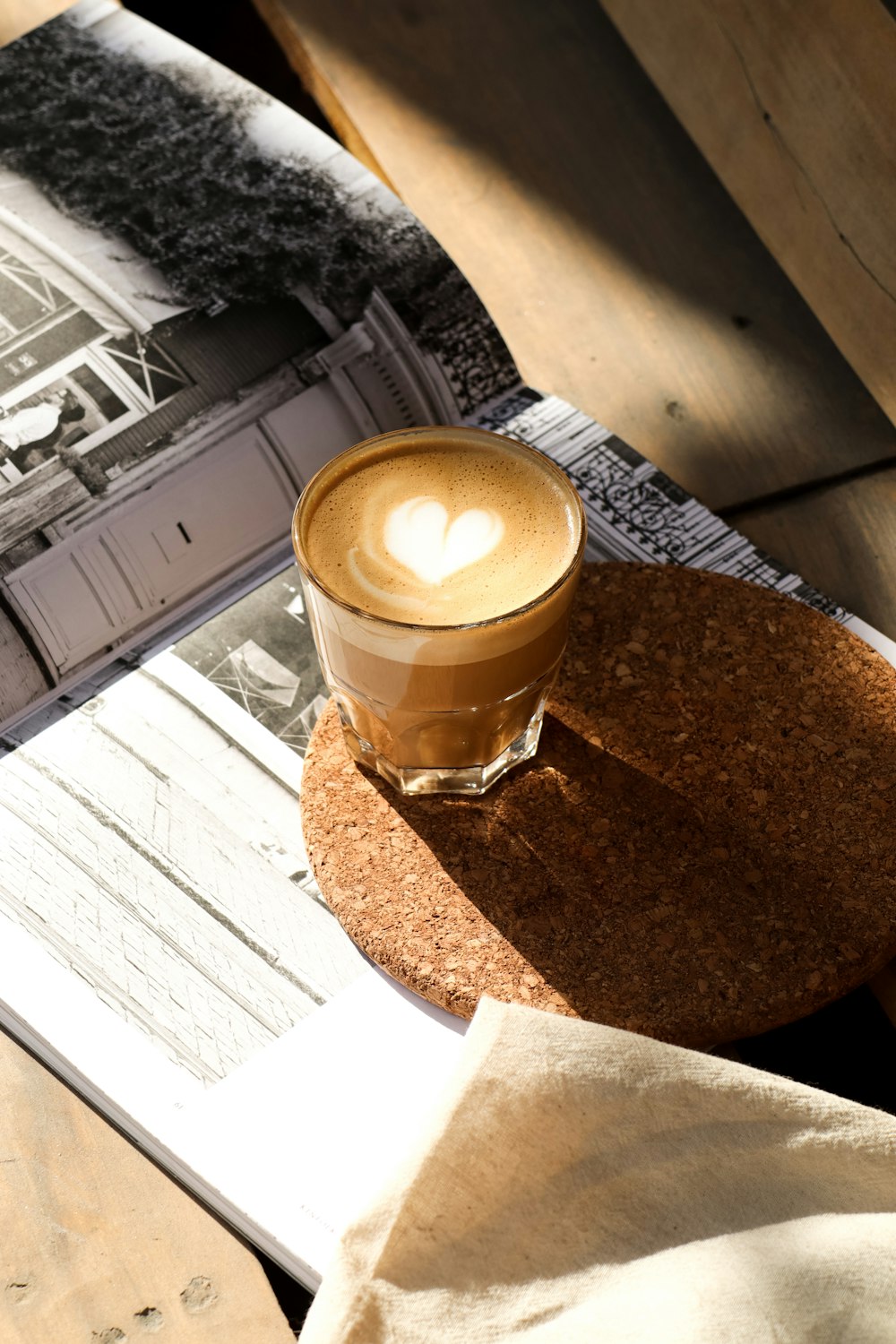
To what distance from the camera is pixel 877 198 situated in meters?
1.03

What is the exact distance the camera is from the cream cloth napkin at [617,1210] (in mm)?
613

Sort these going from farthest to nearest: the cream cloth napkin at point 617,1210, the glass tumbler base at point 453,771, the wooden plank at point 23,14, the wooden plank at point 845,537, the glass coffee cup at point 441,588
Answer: the wooden plank at point 23,14
the wooden plank at point 845,537
the glass tumbler base at point 453,771
the glass coffee cup at point 441,588
the cream cloth napkin at point 617,1210

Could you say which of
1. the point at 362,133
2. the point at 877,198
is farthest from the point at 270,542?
the point at 877,198

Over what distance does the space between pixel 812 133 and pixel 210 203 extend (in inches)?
21.5

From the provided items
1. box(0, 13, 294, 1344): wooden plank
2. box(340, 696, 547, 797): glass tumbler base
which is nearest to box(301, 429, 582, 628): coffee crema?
box(340, 696, 547, 797): glass tumbler base

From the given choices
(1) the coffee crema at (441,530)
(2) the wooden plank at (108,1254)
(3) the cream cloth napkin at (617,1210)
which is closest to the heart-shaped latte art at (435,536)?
(1) the coffee crema at (441,530)

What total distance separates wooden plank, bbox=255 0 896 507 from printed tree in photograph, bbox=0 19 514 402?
0.12m

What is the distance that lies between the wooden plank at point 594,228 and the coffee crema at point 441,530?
11.2 inches

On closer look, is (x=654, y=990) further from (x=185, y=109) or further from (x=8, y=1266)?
(x=185, y=109)

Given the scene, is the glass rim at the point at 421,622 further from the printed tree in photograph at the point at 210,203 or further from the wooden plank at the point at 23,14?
the wooden plank at the point at 23,14

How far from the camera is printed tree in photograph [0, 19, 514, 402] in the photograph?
101 cm

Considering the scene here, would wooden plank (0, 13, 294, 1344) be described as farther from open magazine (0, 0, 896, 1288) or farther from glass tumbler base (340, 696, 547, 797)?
glass tumbler base (340, 696, 547, 797)

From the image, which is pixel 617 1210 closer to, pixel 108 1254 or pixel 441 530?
pixel 108 1254

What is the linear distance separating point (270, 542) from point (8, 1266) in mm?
546
